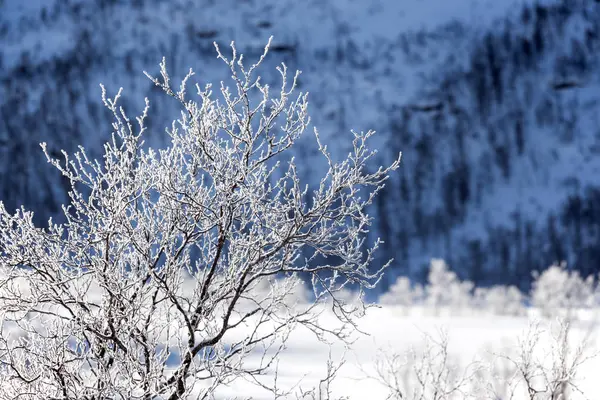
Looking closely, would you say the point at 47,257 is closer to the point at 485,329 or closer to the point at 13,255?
the point at 13,255

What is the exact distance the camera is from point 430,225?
590ft

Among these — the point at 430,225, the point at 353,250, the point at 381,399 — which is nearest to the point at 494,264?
the point at 430,225

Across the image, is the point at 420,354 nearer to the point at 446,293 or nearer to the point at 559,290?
the point at 559,290

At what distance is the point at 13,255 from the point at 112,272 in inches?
35.8

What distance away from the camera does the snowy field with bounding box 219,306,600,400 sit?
605 inches

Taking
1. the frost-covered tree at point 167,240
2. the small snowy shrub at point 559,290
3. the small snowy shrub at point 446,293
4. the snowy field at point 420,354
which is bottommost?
the frost-covered tree at point 167,240

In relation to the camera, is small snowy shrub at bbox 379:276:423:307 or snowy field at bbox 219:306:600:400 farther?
small snowy shrub at bbox 379:276:423:307

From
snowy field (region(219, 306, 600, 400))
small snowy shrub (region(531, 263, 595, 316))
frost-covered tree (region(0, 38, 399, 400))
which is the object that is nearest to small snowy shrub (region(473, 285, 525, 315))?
small snowy shrub (region(531, 263, 595, 316))

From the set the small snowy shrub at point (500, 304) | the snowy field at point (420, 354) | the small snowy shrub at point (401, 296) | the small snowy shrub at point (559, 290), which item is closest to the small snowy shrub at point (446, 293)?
the small snowy shrub at point (500, 304)

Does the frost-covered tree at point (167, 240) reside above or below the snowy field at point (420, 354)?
below

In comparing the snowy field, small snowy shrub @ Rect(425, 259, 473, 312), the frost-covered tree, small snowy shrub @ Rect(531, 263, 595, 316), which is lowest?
the frost-covered tree

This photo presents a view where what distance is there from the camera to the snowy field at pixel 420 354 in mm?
15367

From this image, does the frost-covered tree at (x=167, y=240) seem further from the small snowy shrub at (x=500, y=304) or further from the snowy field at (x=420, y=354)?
the small snowy shrub at (x=500, y=304)

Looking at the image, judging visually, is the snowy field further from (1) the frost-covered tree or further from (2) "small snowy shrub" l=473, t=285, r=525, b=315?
(1) the frost-covered tree
